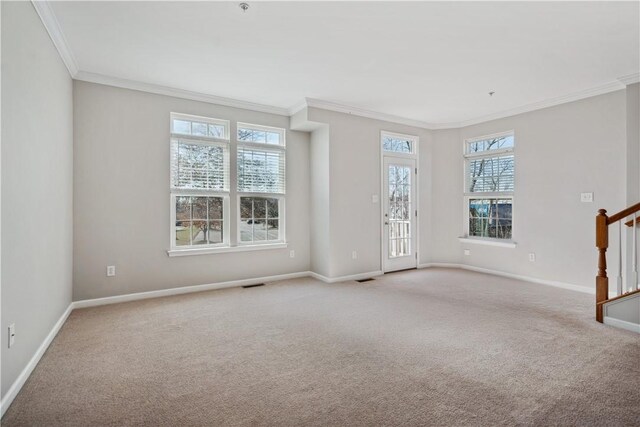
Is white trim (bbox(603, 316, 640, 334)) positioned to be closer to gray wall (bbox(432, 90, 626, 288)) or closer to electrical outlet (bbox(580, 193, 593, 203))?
gray wall (bbox(432, 90, 626, 288))

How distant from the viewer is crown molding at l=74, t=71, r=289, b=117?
3768mm

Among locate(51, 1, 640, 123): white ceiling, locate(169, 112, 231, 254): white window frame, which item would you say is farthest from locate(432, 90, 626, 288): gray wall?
locate(169, 112, 231, 254): white window frame

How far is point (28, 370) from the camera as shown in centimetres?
226

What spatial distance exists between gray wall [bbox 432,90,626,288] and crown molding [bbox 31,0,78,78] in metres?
5.81

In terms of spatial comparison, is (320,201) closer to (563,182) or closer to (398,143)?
(398,143)

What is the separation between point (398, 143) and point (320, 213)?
6.56 ft

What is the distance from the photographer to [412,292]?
174 inches

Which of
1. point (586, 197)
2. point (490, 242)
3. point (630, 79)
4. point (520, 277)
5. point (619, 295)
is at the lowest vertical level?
point (520, 277)

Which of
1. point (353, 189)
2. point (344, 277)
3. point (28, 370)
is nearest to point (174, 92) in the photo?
point (353, 189)

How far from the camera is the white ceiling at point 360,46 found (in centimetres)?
260

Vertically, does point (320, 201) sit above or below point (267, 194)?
below

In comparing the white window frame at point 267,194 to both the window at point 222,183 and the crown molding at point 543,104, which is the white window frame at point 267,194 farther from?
the crown molding at point 543,104

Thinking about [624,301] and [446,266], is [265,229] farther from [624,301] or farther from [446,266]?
[624,301]

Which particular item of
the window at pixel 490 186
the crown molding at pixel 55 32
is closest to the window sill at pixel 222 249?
the crown molding at pixel 55 32
